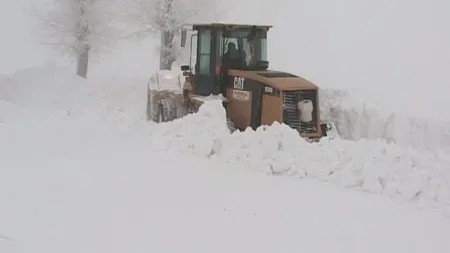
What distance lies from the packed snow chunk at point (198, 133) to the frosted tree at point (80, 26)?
617 inches

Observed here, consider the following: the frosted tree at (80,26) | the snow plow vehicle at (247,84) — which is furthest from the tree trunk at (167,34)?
the snow plow vehicle at (247,84)

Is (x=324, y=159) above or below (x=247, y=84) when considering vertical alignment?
below

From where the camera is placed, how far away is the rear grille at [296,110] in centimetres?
1080

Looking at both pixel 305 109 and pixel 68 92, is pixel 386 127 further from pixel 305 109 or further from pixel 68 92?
pixel 68 92

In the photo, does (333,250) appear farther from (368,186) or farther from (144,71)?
(144,71)

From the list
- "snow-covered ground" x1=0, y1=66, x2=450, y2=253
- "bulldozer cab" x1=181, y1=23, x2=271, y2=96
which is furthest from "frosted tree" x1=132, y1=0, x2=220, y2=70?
"snow-covered ground" x1=0, y1=66, x2=450, y2=253

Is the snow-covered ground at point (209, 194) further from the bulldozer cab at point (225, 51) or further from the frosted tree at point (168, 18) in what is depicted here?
the frosted tree at point (168, 18)

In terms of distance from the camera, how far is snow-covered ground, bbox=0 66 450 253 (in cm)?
544

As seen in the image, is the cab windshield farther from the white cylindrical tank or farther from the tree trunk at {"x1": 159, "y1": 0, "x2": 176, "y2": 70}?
the tree trunk at {"x1": 159, "y1": 0, "x2": 176, "y2": 70}

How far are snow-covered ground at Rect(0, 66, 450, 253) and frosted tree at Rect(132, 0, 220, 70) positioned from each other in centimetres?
1398

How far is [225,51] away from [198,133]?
311cm

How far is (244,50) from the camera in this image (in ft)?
39.7

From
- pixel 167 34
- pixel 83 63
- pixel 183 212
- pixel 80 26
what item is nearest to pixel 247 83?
pixel 183 212

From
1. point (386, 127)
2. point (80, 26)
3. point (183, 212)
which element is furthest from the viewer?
point (80, 26)
